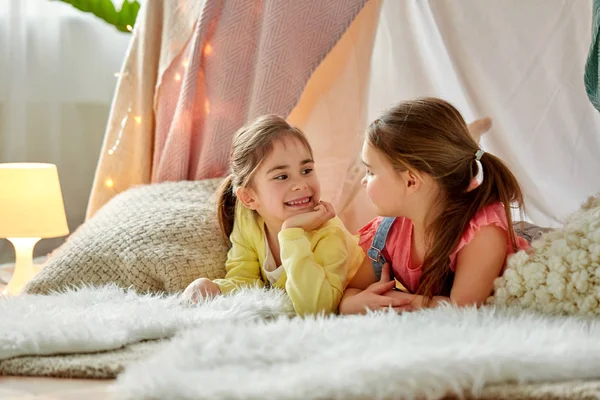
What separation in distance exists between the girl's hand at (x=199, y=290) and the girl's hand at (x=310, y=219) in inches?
7.3

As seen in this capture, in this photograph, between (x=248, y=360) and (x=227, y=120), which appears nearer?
(x=248, y=360)

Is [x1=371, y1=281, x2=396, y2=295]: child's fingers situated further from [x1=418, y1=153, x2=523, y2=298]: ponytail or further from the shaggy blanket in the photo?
the shaggy blanket

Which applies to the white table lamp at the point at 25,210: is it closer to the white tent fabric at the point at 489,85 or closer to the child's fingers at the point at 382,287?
the white tent fabric at the point at 489,85

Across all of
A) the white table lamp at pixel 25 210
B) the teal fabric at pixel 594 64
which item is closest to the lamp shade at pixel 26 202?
the white table lamp at pixel 25 210

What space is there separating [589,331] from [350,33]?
113 centimetres

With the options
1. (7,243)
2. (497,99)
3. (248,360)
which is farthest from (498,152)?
(7,243)

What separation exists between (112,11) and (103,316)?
1439 millimetres

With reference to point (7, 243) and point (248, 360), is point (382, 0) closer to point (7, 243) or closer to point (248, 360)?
point (248, 360)

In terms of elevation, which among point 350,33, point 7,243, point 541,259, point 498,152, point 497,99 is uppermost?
point 350,33

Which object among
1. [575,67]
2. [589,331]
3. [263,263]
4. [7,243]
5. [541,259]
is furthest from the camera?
[7,243]

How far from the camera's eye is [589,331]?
4.38 ft

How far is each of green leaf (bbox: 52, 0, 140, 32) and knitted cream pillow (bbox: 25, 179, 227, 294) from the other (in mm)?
924

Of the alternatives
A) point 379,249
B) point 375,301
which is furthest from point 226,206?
point 375,301

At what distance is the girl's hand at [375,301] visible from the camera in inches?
63.4
